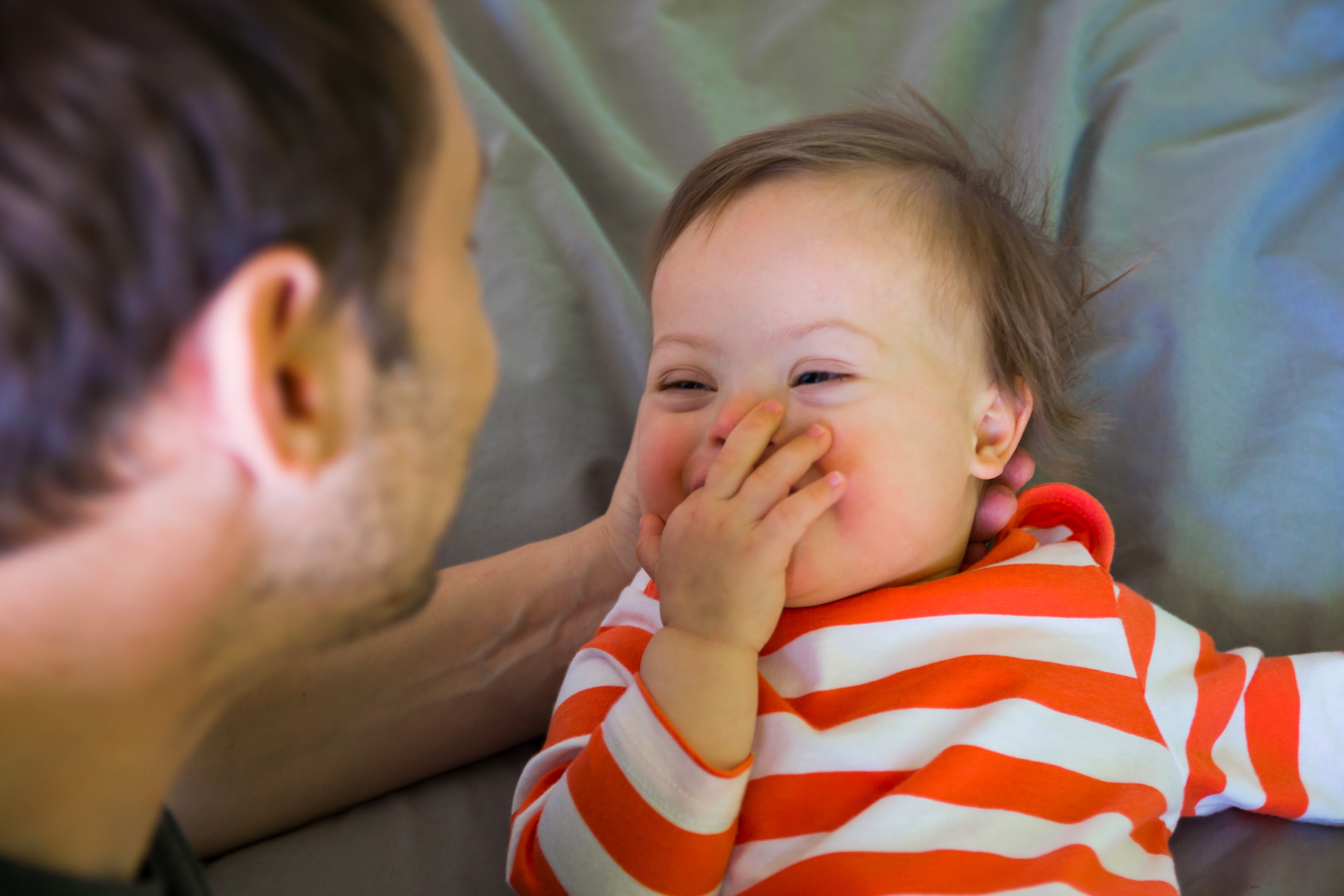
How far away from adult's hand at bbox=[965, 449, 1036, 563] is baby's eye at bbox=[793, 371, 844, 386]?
0.29 m

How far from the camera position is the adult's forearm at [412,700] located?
1.03m

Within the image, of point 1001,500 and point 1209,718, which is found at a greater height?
point 1001,500

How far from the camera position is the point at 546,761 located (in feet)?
3.04

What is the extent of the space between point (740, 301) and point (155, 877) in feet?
2.20

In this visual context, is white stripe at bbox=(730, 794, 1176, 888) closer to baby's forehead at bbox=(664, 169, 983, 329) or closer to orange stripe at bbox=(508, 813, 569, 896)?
orange stripe at bbox=(508, 813, 569, 896)

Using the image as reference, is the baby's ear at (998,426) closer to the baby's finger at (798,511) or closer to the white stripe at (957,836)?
the baby's finger at (798,511)

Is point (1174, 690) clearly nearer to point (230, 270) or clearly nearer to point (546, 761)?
point (546, 761)

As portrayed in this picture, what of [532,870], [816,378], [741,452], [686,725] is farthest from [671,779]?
[816,378]

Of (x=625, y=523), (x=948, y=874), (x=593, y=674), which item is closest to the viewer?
(x=948, y=874)

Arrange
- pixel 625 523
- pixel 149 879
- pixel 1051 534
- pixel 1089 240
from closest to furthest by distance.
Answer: pixel 149 879, pixel 1051 534, pixel 625 523, pixel 1089 240

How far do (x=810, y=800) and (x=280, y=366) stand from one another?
0.59 m

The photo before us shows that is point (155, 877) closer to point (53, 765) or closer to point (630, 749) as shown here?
point (53, 765)

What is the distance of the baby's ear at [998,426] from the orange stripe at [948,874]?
0.39 meters

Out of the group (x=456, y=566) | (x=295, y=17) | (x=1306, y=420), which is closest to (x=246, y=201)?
(x=295, y=17)
